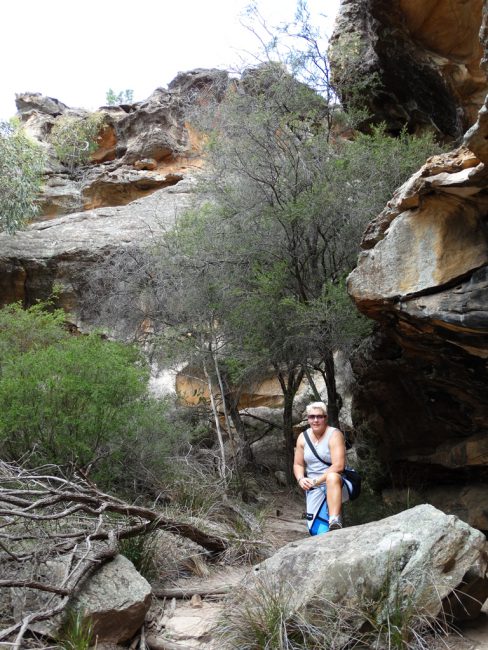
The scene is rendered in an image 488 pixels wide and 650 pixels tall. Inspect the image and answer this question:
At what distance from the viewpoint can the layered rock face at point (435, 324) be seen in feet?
20.0

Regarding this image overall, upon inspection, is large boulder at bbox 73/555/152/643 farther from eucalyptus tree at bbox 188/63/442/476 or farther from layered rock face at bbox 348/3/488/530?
eucalyptus tree at bbox 188/63/442/476

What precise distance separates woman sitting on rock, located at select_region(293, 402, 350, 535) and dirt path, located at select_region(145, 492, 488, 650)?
0.94 metres

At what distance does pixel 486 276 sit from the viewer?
6.05 meters

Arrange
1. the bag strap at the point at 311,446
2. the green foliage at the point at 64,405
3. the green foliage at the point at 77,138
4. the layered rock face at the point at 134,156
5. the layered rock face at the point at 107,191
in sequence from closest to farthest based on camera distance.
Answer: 1. the bag strap at the point at 311,446
2. the green foliage at the point at 64,405
3. the layered rock face at the point at 107,191
4. the layered rock face at the point at 134,156
5. the green foliage at the point at 77,138

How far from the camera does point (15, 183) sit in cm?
1511

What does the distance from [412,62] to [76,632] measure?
30.7 feet

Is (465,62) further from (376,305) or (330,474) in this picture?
(330,474)

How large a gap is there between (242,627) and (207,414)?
7834 mm

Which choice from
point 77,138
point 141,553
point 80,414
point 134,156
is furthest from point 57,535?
point 77,138

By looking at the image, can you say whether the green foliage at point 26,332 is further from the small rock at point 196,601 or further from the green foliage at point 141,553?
the small rock at point 196,601

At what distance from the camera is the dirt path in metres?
4.23

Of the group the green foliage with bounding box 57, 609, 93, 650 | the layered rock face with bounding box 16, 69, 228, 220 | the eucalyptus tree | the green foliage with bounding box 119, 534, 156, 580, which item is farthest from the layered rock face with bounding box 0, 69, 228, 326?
the green foliage with bounding box 57, 609, 93, 650

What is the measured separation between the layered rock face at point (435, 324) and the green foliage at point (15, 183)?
9.74 m

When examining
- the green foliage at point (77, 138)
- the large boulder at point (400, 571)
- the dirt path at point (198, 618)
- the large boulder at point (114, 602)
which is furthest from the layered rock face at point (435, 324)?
the green foliage at point (77, 138)
